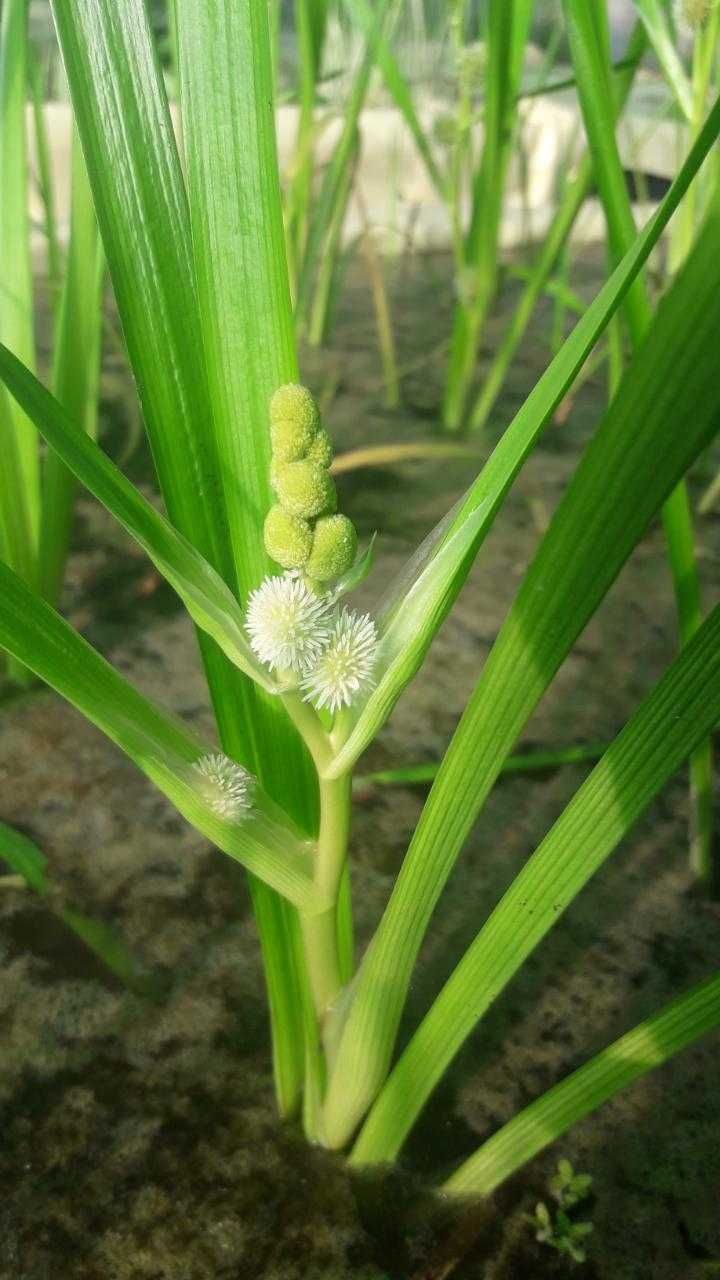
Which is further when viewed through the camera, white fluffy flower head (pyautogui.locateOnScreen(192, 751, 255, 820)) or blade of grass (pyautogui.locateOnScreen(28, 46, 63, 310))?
Result: blade of grass (pyautogui.locateOnScreen(28, 46, 63, 310))

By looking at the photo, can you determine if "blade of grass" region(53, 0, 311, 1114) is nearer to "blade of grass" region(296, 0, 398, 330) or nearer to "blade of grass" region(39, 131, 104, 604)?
"blade of grass" region(39, 131, 104, 604)

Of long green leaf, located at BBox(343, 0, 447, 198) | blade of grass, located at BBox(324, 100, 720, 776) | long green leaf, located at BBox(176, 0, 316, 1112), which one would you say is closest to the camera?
blade of grass, located at BBox(324, 100, 720, 776)

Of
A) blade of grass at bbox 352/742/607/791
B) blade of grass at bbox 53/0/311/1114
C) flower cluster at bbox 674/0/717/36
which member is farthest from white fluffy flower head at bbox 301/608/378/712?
flower cluster at bbox 674/0/717/36

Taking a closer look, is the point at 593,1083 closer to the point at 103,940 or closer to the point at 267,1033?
the point at 267,1033

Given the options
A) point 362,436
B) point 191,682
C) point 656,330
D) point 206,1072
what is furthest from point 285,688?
point 362,436

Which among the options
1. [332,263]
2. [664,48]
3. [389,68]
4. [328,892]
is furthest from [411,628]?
[332,263]

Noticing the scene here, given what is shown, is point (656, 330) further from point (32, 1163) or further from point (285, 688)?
point (32, 1163)
